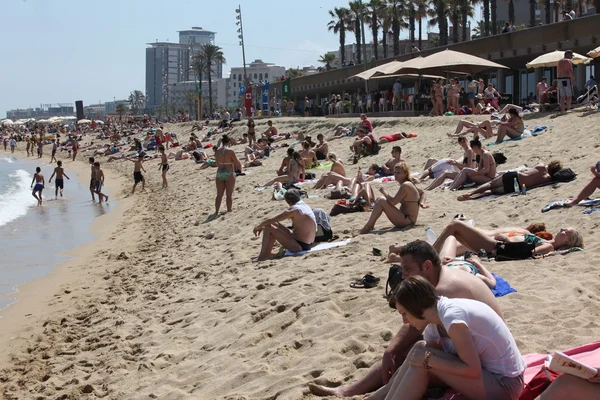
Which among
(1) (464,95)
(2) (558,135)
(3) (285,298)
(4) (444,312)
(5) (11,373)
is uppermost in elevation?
(1) (464,95)

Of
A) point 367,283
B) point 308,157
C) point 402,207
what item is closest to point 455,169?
point 402,207

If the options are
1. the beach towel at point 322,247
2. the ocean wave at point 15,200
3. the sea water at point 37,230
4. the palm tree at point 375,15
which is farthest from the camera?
the palm tree at point 375,15

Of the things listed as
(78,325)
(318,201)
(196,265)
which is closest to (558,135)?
(318,201)

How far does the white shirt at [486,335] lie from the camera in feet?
11.2

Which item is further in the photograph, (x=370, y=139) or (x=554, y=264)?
(x=370, y=139)

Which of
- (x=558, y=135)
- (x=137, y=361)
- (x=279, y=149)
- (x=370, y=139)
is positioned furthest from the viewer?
(x=279, y=149)

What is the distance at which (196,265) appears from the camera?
9242mm

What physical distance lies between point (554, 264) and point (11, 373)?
4779 millimetres

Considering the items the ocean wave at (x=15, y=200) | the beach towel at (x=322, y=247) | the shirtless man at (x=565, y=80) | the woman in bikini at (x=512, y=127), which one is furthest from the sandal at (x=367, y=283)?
the ocean wave at (x=15, y=200)

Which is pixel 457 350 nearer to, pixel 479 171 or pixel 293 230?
pixel 293 230

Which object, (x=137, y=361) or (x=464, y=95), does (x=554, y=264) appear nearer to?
(x=137, y=361)

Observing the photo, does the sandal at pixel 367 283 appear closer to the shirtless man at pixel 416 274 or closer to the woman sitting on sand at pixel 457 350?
the shirtless man at pixel 416 274

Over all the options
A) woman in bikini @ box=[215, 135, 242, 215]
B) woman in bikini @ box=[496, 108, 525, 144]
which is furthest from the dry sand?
woman in bikini @ box=[496, 108, 525, 144]

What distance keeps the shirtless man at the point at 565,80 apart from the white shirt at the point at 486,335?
12.8 metres
